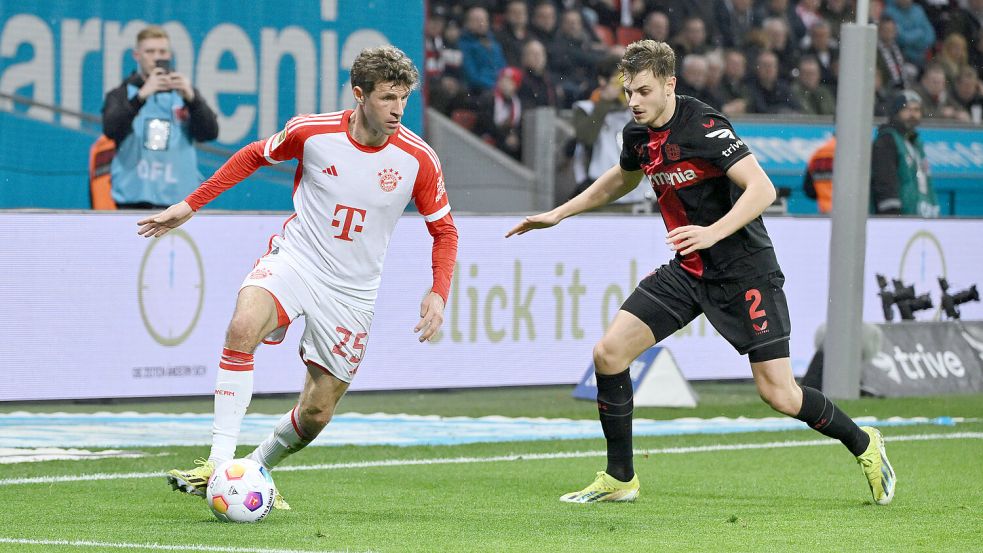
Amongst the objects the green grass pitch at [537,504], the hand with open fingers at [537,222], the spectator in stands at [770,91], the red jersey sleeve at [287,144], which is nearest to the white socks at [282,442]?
the green grass pitch at [537,504]

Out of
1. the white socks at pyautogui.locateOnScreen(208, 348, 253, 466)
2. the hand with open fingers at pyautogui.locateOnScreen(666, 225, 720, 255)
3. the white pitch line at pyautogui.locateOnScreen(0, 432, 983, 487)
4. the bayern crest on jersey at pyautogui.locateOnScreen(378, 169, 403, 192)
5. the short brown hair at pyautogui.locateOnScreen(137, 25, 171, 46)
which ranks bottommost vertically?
the white pitch line at pyautogui.locateOnScreen(0, 432, 983, 487)

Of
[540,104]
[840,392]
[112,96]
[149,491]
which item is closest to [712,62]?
[540,104]

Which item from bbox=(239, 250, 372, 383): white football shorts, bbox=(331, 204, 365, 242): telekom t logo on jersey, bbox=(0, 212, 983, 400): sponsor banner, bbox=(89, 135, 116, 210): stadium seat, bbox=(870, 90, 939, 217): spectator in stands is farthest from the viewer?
bbox=(870, 90, 939, 217): spectator in stands

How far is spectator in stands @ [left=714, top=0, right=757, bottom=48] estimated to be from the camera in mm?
17297

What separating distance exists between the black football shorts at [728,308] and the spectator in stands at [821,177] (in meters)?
7.97

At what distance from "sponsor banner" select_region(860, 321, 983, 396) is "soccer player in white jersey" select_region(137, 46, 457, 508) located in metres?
6.78

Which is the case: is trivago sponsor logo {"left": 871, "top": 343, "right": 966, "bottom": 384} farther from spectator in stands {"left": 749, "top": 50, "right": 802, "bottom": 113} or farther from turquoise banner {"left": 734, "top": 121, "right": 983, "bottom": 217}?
spectator in stands {"left": 749, "top": 50, "right": 802, "bottom": 113}

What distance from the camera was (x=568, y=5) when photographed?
1723cm

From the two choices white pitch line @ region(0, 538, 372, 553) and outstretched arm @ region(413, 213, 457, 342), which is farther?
outstretched arm @ region(413, 213, 457, 342)

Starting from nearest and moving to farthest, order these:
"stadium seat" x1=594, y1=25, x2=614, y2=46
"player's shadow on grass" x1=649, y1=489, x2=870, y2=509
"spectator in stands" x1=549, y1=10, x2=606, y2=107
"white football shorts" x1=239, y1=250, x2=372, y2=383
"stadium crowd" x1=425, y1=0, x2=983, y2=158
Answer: "white football shorts" x1=239, y1=250, x2=372, y2=383
"player's shadow on grass" x1=649, y1=489, x2=870, y2=509
"stadium crowd" x1=425, y1=0, x2=983, y2=158
"spectator in stands" x1=549, y1=10, x2=606, y2=107
"stadium seat" x1=594, y1=25, x2=614, y2=46

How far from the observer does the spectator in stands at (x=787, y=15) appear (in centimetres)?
1836

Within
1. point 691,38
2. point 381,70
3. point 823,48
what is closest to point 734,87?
point 691,38

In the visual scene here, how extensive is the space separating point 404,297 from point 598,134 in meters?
2.75

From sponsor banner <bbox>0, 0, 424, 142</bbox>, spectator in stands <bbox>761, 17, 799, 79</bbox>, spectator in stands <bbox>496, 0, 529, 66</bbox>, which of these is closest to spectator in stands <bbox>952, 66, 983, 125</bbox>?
spectator in stands <bbox>761, 17, 799, 79</bbox>
